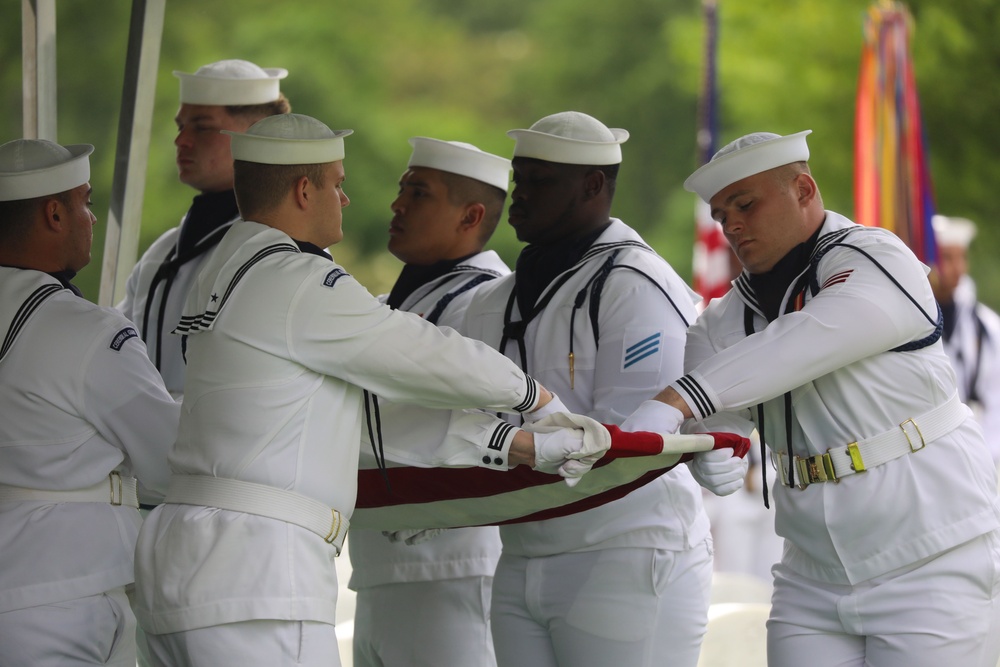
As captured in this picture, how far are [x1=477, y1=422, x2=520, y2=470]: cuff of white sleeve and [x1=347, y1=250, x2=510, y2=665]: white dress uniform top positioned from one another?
1.24m

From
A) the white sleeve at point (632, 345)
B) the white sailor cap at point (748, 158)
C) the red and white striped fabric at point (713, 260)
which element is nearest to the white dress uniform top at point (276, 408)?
the white sleeve at point (632, 345)

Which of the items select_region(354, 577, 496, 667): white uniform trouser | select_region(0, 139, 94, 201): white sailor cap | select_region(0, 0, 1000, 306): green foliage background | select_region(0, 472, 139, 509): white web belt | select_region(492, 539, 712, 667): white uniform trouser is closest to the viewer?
select_region(0, 472, 139, 509): white web belt

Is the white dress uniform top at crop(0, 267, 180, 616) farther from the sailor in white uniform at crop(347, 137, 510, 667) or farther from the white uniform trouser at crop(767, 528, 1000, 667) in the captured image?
the white uniform trouser at crop(767, 528, 1000, 667)

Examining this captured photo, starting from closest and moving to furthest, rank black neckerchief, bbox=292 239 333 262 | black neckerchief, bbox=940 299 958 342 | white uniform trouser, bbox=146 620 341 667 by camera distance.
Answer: white uniform trouser, bbox=146 620 341 667, black neckerchief, bbox=292 239 333 262, black neckerchief, bbox=940 299 958 342

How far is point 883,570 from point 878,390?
1.64 feet

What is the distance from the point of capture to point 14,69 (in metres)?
16.4

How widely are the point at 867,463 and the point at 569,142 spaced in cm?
159

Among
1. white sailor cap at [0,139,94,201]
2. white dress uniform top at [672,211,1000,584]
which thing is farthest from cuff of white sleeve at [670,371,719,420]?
white sailor cap at [0,139,94,201]

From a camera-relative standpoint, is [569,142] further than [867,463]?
Yes

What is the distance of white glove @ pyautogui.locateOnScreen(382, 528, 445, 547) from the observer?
464 centimetres

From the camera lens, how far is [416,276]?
216 inches

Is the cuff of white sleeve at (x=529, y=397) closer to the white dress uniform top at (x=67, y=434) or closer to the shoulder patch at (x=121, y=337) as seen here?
the white dress uniform top at (x=67, y=434)

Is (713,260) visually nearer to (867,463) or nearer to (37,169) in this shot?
(867,463)

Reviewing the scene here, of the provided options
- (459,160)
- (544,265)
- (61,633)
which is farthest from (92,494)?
(459,160)
